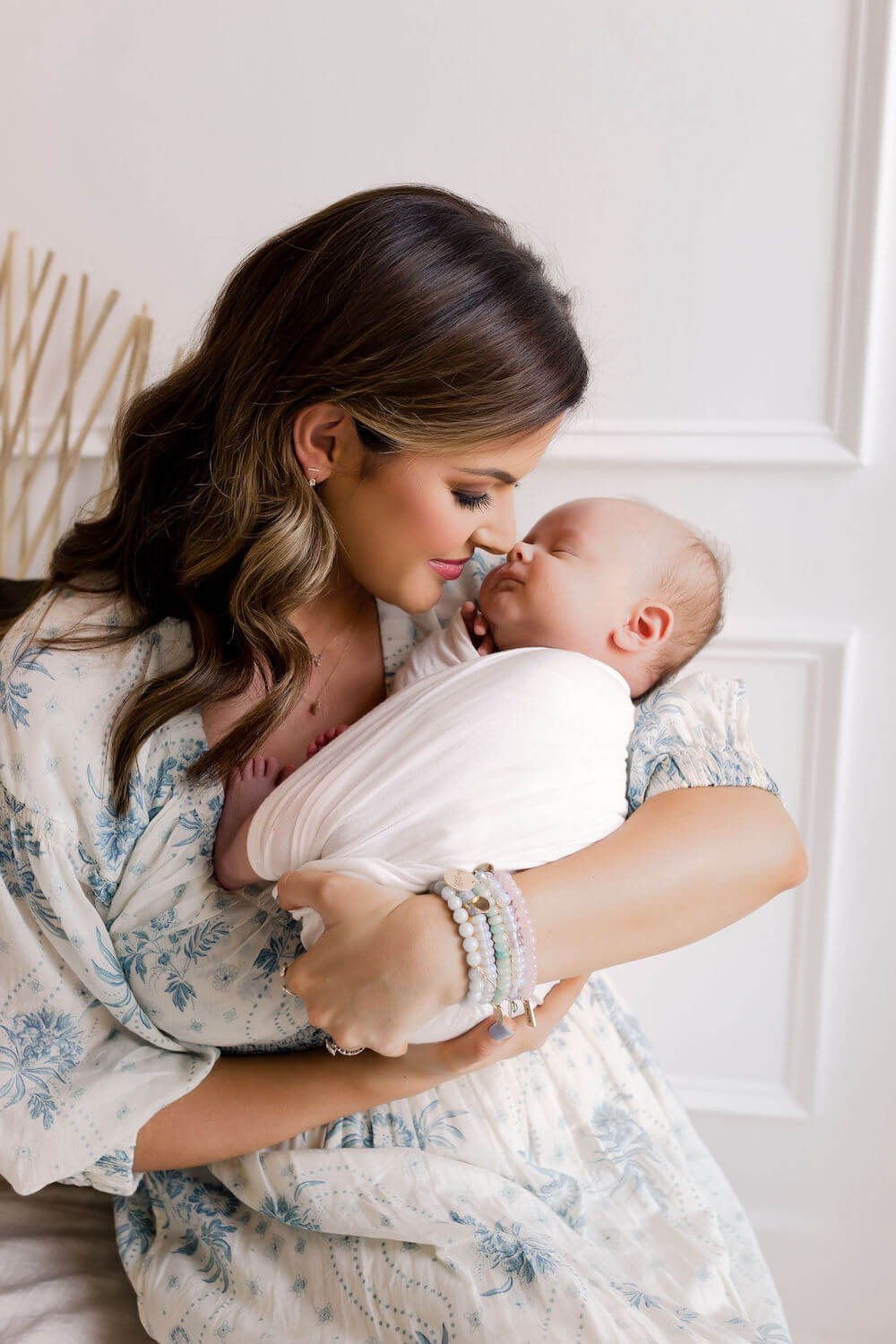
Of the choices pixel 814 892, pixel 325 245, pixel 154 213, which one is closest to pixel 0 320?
pixel 154 213

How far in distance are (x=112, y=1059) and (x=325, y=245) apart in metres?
0.91

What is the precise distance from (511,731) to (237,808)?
0.36 metres

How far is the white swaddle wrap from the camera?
3.06ft

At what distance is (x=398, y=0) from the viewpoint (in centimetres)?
150

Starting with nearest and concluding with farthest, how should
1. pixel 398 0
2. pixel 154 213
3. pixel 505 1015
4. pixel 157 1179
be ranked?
pixel 505 1015, pixel 157 1179, pixel 398 0, pixel 154 213

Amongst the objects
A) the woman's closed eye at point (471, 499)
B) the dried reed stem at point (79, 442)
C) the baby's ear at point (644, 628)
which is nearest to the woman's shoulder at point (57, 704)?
the woman's closed eye at point (471, 499)

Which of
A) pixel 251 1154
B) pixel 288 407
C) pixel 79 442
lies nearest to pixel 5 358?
pixel 79 442

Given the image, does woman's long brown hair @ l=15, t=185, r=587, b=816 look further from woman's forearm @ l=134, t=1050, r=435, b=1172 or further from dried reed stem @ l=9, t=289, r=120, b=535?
dried reed stem @ l=9, t=289, r=120, b=535

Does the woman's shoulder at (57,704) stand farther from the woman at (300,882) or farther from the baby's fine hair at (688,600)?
the baby's fine hair at (688,600)

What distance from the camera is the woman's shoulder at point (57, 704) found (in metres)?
1.04

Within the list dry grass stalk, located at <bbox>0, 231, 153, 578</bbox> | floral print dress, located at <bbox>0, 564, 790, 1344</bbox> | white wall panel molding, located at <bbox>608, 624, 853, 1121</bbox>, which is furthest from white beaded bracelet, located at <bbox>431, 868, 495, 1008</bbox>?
dry grass stalk, located at <bbox>0, 231, 153, 578</bbox>

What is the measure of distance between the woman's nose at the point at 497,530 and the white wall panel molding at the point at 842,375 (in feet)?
1.66

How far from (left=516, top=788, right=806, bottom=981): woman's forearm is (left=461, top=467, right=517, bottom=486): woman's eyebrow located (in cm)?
40

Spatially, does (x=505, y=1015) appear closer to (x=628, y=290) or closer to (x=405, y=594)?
(x=405, y=594)
